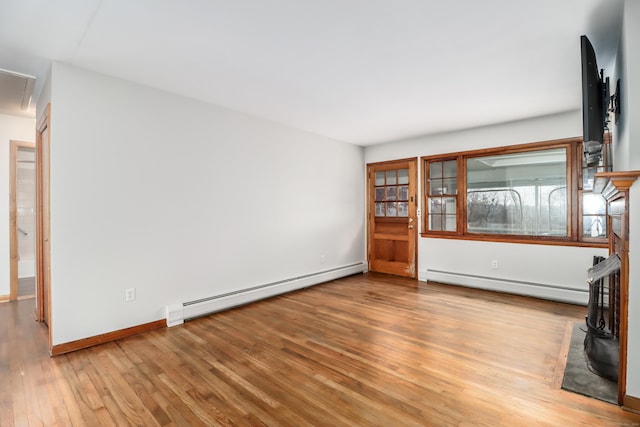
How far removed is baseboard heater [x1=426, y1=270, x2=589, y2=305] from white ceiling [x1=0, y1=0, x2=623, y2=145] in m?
2.28

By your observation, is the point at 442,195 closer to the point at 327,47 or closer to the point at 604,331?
the point at 604,331

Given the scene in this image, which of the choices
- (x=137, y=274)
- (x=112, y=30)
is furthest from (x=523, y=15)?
(x=137, y=274)

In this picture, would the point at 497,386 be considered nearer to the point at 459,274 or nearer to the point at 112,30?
the point at 459,274

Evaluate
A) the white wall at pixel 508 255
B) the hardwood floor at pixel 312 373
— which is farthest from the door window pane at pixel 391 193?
the hardwood floor at pixel 312 373

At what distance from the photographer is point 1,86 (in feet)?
10.1

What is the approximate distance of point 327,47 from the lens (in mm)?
2363

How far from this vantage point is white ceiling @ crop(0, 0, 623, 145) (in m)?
Answer: 1.94

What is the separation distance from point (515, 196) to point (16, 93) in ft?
20.3

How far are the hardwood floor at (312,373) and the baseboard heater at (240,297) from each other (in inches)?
4.5

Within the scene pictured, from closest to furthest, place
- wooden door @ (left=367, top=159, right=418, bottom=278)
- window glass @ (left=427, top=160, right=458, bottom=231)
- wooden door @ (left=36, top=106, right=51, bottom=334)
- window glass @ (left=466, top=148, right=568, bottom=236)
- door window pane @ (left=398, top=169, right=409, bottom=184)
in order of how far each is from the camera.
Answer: wooden door @ (left=36, top=106, right=51, bottom=334)
window glass @ (left=466, top=148, right=568, bottom=236)
window glass @ (left=427, top=160, right=458, bottom=231)
wooden door @ (left=367, top=159, right=418, bottom=278)
door window pane @ (left=398, top=169, right=409, bottom=184)

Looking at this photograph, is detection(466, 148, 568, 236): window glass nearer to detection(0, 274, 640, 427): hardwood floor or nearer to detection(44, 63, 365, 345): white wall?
detection(0, 274, 640, 427): hardwood floor

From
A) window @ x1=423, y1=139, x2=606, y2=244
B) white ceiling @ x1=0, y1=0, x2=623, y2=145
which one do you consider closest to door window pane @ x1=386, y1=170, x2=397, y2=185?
window @ x1=423, y1=139, x2=606, y2=244

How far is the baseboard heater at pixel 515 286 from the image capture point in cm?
388

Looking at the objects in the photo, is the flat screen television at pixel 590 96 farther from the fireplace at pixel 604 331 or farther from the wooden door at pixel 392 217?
the wooden door at pixel 392 217
